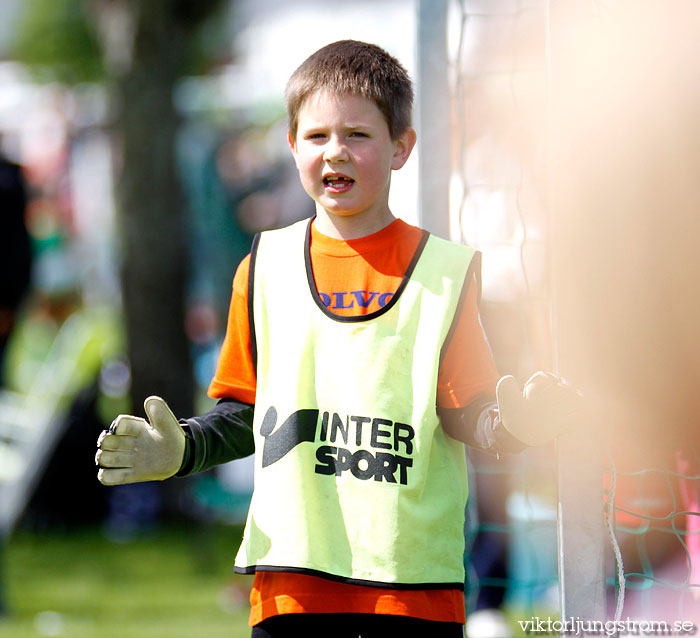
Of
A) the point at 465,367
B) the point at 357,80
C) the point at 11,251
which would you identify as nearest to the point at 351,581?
the point at 465,367

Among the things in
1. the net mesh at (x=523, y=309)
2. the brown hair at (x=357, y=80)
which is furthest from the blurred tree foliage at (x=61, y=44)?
the brown hair at (x=357, y=80)

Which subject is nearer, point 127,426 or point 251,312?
point 127,426

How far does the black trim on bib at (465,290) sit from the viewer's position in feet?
6.46

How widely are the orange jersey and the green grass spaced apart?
2493mm

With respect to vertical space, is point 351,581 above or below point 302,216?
below

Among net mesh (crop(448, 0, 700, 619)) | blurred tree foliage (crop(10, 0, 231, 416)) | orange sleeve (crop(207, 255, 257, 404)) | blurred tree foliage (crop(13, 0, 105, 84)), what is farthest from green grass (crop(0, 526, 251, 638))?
blurred tree foliage (crop(13, 0, 105, 84))

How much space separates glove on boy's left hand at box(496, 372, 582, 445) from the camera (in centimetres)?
178

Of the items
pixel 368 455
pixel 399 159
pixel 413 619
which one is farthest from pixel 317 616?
pixel 399 159

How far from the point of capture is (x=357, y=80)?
6.49ft

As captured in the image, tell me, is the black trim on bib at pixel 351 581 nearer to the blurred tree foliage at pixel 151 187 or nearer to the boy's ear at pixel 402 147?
the boy's ear at pixel 402 147

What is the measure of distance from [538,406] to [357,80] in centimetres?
67

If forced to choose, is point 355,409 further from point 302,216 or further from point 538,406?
point 302,216

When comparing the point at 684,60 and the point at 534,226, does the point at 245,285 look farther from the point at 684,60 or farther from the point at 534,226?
the point at 534,226

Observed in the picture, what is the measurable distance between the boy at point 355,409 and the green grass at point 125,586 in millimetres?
2534
